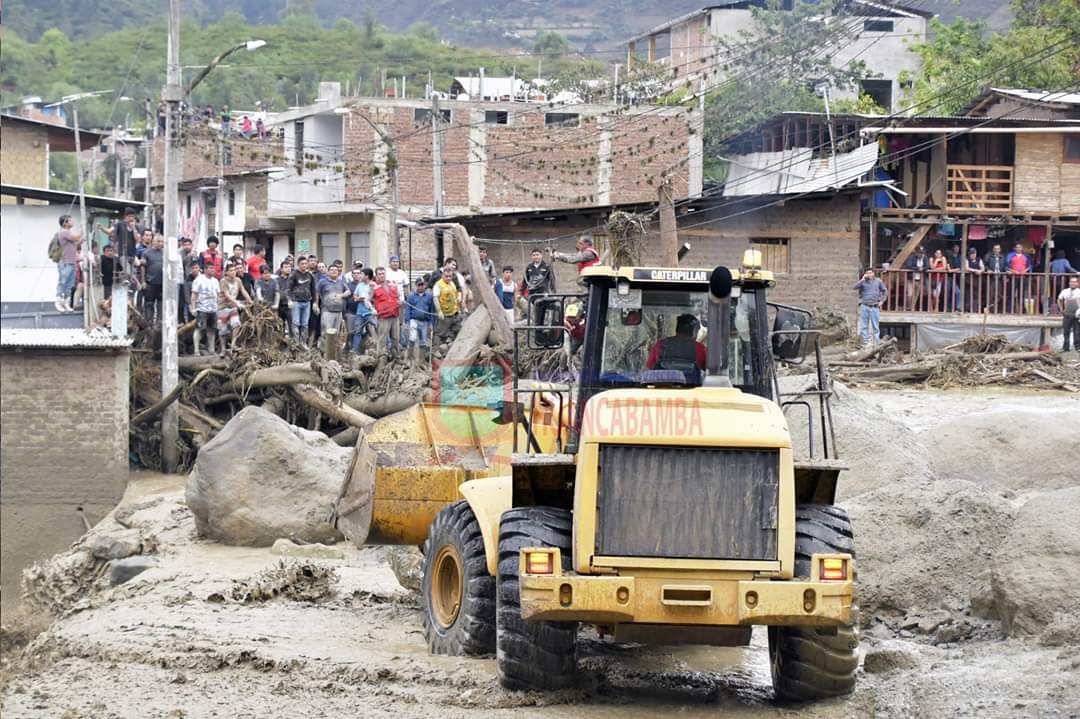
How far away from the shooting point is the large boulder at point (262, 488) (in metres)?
19.5

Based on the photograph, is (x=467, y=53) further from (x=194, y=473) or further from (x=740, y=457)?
(x=740, y=457)

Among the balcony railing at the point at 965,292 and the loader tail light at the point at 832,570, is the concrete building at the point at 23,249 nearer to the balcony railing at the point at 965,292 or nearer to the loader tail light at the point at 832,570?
the loader tail light at the point at 832,570

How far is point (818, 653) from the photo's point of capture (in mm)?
9461

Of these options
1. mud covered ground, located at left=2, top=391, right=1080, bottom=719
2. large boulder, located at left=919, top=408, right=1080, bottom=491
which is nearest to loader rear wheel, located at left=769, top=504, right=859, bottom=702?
mud covered ground, located at left=2, top=391, right=1080, bottom=719

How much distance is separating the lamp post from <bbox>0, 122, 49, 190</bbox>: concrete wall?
17635 millimetres

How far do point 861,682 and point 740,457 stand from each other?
2341 millimetres

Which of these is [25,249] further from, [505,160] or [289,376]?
[505,160]

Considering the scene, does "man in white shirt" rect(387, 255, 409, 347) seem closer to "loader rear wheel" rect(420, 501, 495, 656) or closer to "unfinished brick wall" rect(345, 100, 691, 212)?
"loader rear wheel" rect(420, 501, 495, 656)

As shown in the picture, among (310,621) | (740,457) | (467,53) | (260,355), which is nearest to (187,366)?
(260,355)

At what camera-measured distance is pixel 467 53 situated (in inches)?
3529

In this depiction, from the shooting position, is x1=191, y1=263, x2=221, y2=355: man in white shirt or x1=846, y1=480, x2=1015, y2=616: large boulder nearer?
x1=846, y1=480, x2=1015, y2=616: large boulder

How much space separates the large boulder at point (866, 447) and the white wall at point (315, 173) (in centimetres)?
3512

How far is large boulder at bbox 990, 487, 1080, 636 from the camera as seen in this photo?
11.4 m

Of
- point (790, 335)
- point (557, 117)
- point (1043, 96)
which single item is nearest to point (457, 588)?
point (790, 335)
